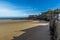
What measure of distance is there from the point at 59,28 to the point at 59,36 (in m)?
0.30

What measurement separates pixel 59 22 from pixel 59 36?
0.53 m

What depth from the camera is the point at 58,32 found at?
6543 millimetres

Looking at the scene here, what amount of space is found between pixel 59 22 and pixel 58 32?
1.25ft

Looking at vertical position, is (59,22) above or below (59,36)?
above

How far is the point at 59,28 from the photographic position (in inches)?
257

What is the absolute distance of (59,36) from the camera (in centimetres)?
654

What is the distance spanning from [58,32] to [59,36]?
155mm
